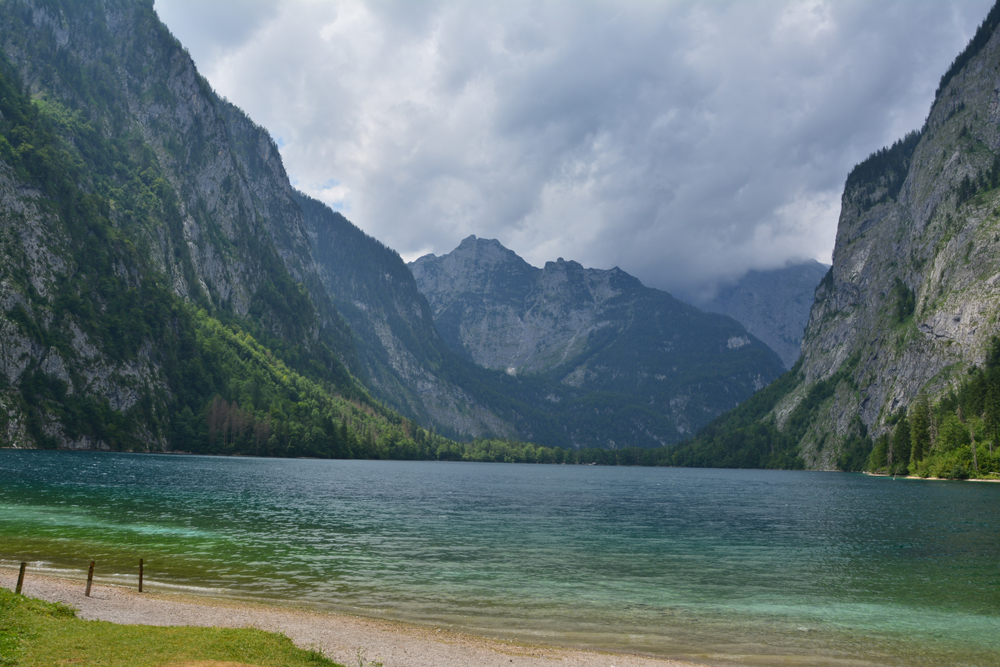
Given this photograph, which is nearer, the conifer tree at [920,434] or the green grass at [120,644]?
the green grass at [120,644]

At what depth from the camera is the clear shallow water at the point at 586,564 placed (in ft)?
→ 102

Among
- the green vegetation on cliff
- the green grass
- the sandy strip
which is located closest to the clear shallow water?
the sandy strip

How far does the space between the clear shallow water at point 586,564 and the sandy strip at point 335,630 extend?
272 centimetres

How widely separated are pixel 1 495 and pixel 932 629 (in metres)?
95.8

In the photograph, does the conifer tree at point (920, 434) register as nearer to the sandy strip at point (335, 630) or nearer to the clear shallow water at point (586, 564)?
the clear shallow water at point (586, 564)

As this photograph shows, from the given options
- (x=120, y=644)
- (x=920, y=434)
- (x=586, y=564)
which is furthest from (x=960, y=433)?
(x=120, y=644)

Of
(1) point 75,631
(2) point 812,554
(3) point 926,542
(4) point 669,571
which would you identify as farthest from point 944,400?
(1) point 75,631

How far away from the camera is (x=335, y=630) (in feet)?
91.1

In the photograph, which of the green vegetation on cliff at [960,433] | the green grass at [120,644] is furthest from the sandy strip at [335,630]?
the green vegetation on cliff at [960,433]

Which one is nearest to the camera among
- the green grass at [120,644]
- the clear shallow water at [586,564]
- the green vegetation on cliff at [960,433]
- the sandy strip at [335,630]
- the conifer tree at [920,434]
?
the green grass at [120,644]

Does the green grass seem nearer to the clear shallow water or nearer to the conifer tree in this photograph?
the clear shallow water

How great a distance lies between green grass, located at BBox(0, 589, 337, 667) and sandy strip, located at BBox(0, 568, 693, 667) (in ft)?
8.42

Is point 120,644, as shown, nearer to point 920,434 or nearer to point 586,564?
point 586,564

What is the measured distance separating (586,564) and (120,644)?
3536 cm
